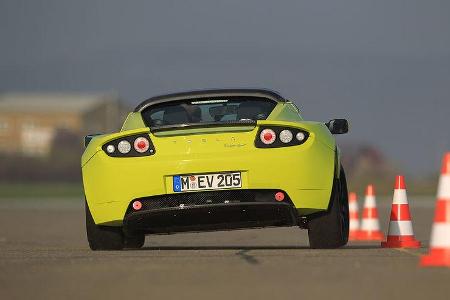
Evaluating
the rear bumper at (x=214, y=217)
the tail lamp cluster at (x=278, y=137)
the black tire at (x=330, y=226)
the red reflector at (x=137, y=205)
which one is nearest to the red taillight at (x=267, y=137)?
the tail lamp cluster at (x=278, y=137)

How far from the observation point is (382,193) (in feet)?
208

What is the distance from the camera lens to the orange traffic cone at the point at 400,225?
12.0 metres

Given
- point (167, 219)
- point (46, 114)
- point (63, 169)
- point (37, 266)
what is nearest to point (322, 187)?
point (167, 219)

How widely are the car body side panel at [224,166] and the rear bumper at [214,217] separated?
0.43 feet

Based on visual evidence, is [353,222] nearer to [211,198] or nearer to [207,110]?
[207,110]

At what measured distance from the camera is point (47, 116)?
134 metres

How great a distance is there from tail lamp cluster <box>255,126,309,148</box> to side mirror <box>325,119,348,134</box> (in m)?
1.09

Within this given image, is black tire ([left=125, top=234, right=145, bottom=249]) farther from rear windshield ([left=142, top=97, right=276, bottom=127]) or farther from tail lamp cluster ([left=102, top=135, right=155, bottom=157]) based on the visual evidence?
tail lamp cluster ([left=102, top=135, right=155, bottom=157])

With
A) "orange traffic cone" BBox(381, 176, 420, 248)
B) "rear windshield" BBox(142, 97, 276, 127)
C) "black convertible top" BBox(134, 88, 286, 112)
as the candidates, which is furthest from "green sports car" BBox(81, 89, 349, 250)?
"orange traffic cone" BBox(381, 176, 420, 248)

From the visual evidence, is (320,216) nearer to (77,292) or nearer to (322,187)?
(322,187)

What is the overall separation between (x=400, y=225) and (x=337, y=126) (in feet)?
3.91

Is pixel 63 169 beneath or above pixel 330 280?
beneath

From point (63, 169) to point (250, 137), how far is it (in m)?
87.3

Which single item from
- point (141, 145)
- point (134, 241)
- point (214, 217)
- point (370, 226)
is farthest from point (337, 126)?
point (370, 226)
